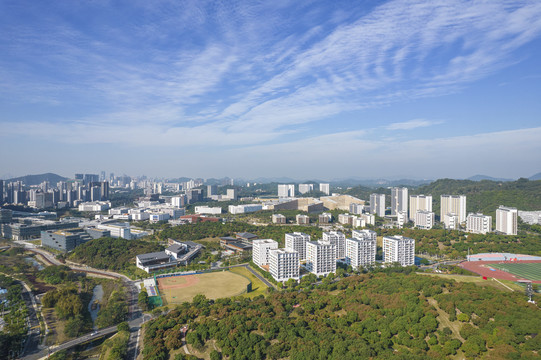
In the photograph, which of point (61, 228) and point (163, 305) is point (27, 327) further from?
point (61, 228)

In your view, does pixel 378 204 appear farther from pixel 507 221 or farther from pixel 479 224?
pixel 507 221

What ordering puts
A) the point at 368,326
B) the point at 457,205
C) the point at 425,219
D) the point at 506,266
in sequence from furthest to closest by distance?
the point at 457,205
the point at 425,219
the point at 506,266
the point at 368,326

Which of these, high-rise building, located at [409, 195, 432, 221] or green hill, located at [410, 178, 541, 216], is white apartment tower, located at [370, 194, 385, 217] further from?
green hill, located at [410, 178, 541, 216]

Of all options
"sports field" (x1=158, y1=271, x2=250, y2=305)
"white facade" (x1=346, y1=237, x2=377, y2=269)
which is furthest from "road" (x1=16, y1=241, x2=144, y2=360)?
"white facade" (x1=346, y1=237, x2=377, y2=269)

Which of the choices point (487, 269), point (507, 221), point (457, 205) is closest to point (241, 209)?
point (457, 205)

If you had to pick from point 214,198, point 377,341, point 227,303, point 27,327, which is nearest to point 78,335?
point 27,327
